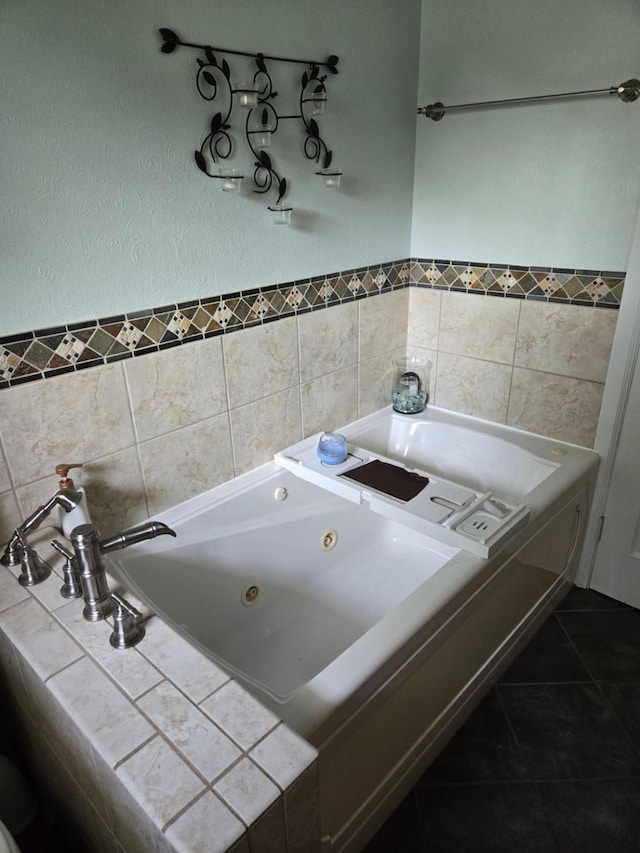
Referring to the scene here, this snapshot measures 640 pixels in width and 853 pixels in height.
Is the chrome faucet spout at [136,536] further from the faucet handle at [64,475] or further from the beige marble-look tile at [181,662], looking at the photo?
the faucet handle at [64,475]

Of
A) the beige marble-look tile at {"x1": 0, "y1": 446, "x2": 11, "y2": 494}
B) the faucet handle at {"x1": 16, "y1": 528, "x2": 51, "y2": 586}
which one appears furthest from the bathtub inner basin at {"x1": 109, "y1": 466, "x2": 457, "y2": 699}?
the beige marble-look tile at {"x1": 0, "y1": 446, "x2": 11, "y2": 494}

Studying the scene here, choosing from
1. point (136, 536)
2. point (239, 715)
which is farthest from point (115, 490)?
point (239, 715)

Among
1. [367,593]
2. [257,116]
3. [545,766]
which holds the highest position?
[257,116]

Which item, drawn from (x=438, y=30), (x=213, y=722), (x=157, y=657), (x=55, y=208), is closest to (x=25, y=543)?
(x=157, y=657)

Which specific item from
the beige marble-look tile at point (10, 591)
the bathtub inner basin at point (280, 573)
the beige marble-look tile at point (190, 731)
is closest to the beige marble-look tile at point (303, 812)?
the beige marble-look tile at point (190, 731)

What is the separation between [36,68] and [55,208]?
10.7 inches

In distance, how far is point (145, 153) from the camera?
1.39 metres

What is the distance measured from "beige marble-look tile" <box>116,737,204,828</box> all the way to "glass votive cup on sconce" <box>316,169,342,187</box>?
5.17 feet

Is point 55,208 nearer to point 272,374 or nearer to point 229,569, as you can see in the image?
point 272,374

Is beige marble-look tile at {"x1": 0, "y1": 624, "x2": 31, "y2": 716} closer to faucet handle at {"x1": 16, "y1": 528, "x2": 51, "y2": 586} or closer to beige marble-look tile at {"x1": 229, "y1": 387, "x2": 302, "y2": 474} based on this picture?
faucet handle at {"x1": 16, "y1": 528, "x2": 51, "y2": 586}

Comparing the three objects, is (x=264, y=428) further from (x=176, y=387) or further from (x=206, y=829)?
(x=206, y=829)

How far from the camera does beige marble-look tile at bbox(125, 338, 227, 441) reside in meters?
1.53

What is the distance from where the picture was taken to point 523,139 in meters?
1.90

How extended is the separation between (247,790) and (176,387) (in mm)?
1045
